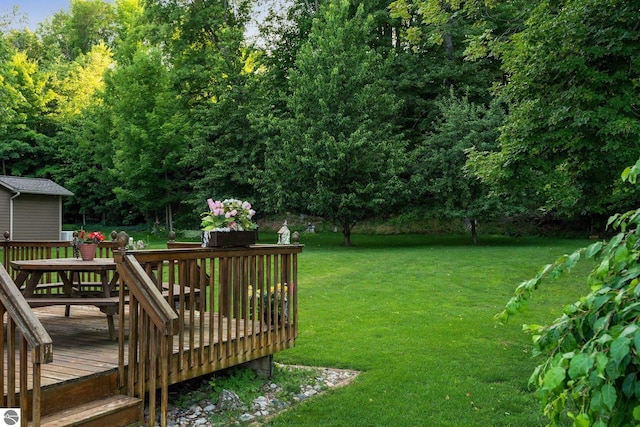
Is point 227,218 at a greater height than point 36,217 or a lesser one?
lesser

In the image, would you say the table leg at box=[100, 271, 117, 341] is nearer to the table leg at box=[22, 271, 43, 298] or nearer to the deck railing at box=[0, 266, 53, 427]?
the table leg at box=[22, 271, 43, 298]

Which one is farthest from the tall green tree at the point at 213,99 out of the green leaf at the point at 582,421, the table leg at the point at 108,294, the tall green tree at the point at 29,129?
the green leaf at the point at 582,421

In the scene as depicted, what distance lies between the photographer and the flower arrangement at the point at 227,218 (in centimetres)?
465

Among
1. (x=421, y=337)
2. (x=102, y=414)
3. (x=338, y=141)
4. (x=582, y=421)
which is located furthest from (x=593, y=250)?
(x=338, y=141)

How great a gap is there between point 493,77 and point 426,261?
1194cm

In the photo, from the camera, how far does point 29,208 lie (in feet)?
69.2

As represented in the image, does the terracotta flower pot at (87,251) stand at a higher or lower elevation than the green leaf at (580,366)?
higher

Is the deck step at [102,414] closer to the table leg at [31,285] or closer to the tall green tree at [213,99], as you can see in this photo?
the table leg at [31,285]

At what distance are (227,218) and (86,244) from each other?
163 cm

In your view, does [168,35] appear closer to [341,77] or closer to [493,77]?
[341,77]

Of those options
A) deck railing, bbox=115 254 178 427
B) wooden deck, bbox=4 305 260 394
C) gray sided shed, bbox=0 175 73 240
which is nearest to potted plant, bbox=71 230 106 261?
wooden deck, bbox=4 305 260 394

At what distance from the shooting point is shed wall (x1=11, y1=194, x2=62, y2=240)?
20.7m

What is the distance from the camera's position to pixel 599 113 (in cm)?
601

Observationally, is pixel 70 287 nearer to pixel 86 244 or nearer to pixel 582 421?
pixel 86 244
